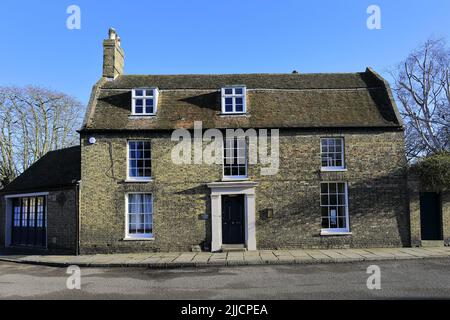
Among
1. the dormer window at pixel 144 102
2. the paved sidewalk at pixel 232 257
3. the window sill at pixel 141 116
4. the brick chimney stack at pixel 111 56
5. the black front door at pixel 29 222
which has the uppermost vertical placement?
the brick chimney stack at pixel 111 56

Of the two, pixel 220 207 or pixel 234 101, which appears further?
pixel 234 101

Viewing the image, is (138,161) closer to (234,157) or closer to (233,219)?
(234,157)

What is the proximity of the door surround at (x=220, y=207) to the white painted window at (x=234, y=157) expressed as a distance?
0.70m

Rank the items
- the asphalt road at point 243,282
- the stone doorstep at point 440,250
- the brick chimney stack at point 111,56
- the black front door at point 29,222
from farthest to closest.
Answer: the brick chimney stack at point 111,56 → the black front door at point 29,222 → the stone doorstep at point 440,250 → the asphalt road at point 243,282

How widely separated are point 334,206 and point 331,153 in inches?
93.2

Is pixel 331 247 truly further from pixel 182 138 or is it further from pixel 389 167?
pixel 182 138

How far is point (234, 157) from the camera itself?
760 inches

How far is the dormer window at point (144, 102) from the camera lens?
20125 mm

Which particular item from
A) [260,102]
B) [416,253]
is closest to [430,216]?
[416,253]

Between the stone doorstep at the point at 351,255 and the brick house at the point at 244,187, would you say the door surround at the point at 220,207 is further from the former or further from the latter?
the stone doorstep at the point at 351,255

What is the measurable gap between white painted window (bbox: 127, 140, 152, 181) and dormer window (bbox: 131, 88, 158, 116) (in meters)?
1.61

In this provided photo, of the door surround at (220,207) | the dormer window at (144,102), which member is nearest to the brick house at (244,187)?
the door surround at (220,207)

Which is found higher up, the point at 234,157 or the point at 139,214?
the point at 234,157
